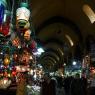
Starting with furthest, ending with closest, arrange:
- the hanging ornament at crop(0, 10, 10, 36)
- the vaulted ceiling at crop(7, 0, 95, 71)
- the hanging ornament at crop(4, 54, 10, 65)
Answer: the vaulted ceiling at crop(7, 0, 95, 71) → the hanging ornament at crop(4, 54, 10, 65) → the hanging ornament at crop(0, 10, 10, 36)

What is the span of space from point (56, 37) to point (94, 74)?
14.5 metres

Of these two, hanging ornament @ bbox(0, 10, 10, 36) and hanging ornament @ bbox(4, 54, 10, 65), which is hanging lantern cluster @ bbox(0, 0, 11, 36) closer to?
hanging ornament @ bbox(0, 10, 10, 36)

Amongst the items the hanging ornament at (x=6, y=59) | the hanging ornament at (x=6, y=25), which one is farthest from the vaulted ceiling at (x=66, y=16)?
the hanging ornament at (x=6, y=25)

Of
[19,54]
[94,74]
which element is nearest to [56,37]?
[94,74]

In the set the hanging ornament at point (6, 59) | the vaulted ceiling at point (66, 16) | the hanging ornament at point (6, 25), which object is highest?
the vaulted ceiling at point (66, 16)

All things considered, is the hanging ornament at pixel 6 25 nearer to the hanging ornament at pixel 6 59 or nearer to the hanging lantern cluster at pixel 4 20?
the hanging lantern cluster at pixel 4 20

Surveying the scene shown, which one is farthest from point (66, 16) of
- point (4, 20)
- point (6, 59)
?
point (4, 20)

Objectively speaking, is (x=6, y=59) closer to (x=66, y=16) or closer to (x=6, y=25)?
(x=6, y=25)

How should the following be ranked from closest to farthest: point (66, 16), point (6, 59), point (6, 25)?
point (6, 25) → point (6, 59) → point (66, 16)

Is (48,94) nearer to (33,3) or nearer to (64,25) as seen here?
(33,3)

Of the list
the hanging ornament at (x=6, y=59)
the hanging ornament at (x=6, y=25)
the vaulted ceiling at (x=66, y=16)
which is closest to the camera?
the hanging ornament at (x=6, y=25)

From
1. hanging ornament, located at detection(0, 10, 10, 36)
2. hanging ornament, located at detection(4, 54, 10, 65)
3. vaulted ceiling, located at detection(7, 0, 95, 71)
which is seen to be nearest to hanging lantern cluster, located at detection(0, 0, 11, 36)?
hanging ornament, located at detection(0, 10, 10, 36)

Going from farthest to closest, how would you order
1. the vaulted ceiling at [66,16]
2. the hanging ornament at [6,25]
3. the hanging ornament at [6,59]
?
the vaulted ceiling at [66,16] → the hanging ornament at [6,59] → the hanging ornament at [6,25]

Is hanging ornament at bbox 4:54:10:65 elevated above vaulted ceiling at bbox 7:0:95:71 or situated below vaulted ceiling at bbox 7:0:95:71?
below
